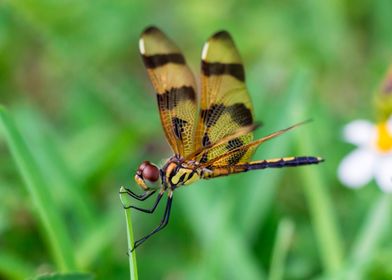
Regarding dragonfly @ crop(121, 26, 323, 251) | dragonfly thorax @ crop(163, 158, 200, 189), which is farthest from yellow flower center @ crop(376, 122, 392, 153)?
dragonfly thorax @ crop(163, 158, 200, 189)

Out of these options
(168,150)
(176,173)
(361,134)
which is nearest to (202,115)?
(176,173)

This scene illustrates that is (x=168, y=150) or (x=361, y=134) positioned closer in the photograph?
(x=361, y=134)

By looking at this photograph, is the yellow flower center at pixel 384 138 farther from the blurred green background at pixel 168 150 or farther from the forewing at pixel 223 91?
the forewing at pixel 223 91

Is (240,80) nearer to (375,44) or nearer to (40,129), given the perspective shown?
(40,129)

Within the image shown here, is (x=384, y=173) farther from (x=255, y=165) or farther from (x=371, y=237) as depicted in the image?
(x=255, y=165)

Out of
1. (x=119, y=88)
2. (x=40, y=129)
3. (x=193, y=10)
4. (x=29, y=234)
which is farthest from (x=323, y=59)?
(x=29, y=234)
